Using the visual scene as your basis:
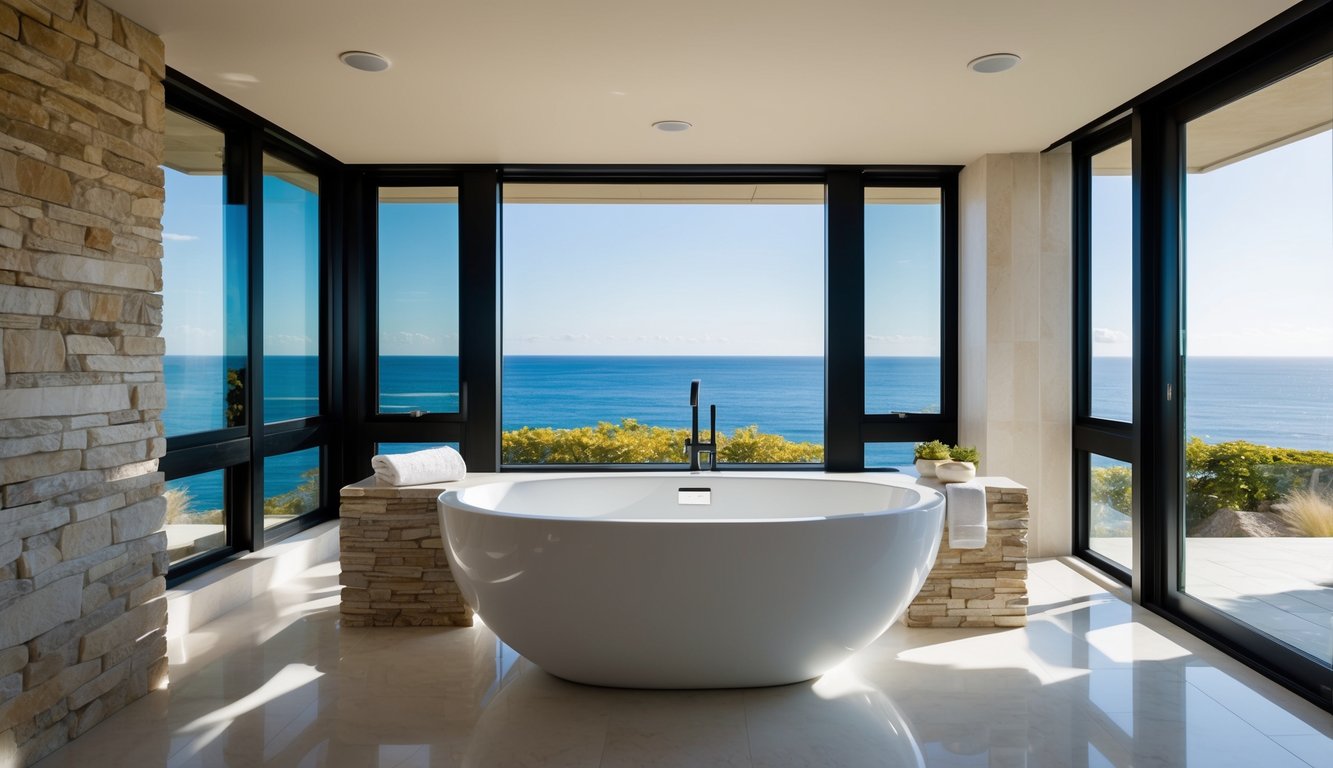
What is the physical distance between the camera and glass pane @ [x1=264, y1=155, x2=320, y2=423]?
13.7 feet

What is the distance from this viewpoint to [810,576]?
8.53ft

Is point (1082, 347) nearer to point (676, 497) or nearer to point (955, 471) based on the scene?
point (955, 471)

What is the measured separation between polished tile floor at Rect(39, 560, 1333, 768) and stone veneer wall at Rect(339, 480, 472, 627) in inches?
5.5

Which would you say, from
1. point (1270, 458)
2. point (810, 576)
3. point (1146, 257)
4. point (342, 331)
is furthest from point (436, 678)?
point (1146, 257)

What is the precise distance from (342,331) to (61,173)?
7.73ft

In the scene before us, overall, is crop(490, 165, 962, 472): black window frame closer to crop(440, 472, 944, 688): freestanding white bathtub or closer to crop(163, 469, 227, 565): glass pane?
crop(163, 469, 227, 565): glass pane

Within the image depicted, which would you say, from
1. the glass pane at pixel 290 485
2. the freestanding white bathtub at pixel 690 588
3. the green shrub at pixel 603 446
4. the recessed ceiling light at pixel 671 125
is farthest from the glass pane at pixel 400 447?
the green shrub at pixel 603 446

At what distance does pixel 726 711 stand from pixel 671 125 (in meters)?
2.54

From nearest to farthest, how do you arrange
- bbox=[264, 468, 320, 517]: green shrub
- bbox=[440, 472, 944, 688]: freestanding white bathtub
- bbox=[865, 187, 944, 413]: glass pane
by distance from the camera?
bbox=[440, 472, 944, 688]: freestanding white bathtub
bbox=[264, 468, 320, 517]: green shrub
bbox=[865, 187, 944, 413]: glass pane

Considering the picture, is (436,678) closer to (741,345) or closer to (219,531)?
(219,531)

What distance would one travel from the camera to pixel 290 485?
4.45 m

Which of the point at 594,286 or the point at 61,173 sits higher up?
the point at 594,286

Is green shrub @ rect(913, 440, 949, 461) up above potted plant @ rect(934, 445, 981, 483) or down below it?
above

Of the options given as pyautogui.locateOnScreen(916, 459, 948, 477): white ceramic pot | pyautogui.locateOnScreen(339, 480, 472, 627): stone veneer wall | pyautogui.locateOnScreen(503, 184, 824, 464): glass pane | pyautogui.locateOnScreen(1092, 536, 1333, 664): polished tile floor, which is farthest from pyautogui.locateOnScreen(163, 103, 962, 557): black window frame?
pyautogui.locateOnScreen(503, 184, 824, 464): glass pane
